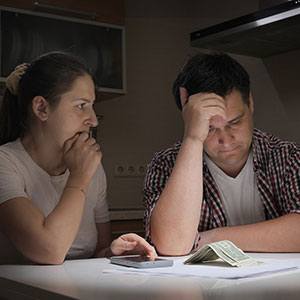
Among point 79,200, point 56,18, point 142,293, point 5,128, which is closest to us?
point 142,293

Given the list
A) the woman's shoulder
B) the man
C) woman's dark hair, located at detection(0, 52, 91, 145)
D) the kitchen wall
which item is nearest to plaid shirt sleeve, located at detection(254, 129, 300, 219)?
the man

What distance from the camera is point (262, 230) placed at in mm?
1537

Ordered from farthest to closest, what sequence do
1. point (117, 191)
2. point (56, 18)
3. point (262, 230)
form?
point (117, 191) → point (56, 18) → point (262, 230)

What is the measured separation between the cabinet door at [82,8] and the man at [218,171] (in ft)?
4.54

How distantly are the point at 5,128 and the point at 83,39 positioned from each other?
1.56 m

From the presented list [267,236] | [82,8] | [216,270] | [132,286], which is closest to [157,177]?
[267,236]

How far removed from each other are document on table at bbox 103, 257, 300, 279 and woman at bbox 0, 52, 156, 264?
254 mm

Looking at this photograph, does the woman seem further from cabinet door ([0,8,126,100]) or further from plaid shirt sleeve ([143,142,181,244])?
cabinet door ([0,8,126,100])

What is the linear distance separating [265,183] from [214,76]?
0.40 metres

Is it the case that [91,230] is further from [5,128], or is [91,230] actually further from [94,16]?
[94,16]

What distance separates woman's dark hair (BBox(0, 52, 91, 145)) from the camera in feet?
5.27

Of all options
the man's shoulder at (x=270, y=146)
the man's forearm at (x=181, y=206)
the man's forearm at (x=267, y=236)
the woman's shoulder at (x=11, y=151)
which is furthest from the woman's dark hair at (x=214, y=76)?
the woman's shoulder at (x=11, y=151)

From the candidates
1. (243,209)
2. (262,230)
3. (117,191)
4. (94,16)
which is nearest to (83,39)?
(94,16)

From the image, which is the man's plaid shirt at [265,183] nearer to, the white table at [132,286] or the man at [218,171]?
the man at [218,171]
